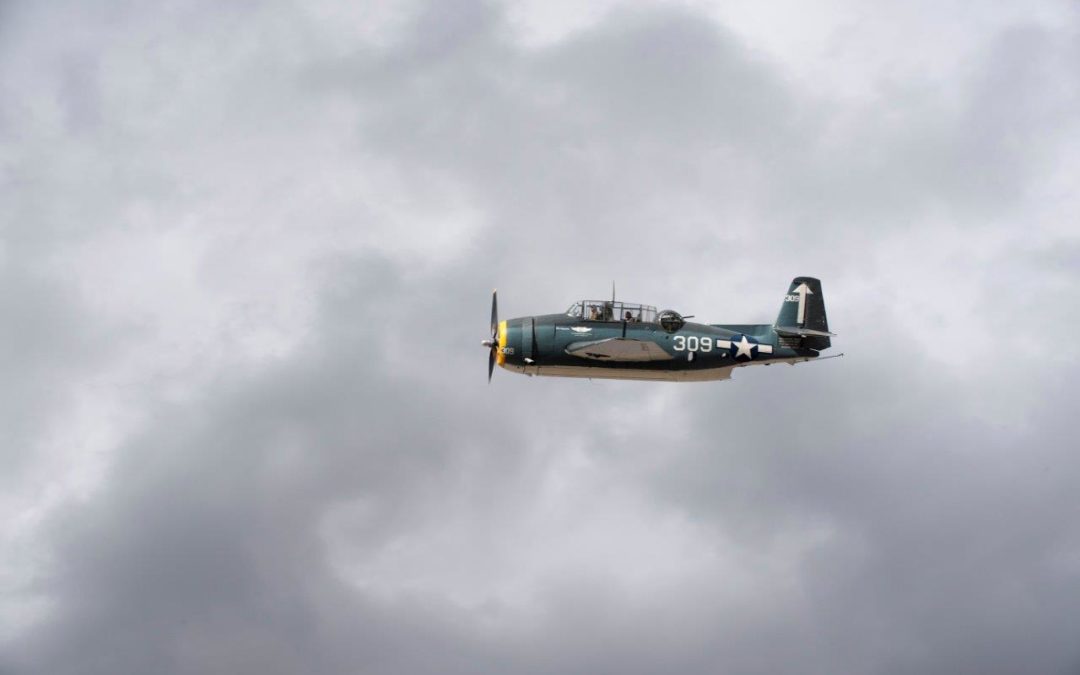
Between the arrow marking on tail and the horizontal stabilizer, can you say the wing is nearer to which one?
the horizontal stabilizer

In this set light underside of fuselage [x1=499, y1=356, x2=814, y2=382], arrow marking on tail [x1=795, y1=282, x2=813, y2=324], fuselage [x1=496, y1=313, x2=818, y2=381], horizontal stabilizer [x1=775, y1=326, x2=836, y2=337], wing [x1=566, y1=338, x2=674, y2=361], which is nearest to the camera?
wing [x1=566, y1=338, x2=674, y2=361]

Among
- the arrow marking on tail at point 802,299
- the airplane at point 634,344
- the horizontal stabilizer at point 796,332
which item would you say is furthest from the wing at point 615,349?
the arrow marking on tail at point 802,299

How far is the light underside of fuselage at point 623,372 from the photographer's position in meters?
75.6

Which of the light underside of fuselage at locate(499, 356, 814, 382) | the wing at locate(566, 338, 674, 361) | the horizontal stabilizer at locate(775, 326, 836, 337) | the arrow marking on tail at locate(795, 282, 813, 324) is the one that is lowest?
the light underside of fuselage at locate(499, 356, 814, 382)

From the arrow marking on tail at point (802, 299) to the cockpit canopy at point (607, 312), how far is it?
30.7 ft

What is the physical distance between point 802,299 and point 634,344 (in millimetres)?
11982

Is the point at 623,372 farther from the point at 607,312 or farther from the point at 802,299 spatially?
the point at 802,299

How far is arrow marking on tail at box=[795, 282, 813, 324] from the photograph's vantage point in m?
80.7

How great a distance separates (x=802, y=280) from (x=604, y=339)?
44.9 ft

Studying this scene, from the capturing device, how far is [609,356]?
245 ft

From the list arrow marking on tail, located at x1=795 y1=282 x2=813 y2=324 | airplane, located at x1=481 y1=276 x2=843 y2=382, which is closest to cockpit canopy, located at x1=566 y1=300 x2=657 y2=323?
airplane, located at x1=481 y1=276 x2=843 y2=382

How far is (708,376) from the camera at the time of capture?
255ft

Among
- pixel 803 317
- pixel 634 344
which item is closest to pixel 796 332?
pixel 803 317

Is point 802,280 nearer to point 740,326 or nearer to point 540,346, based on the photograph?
point 740,326
